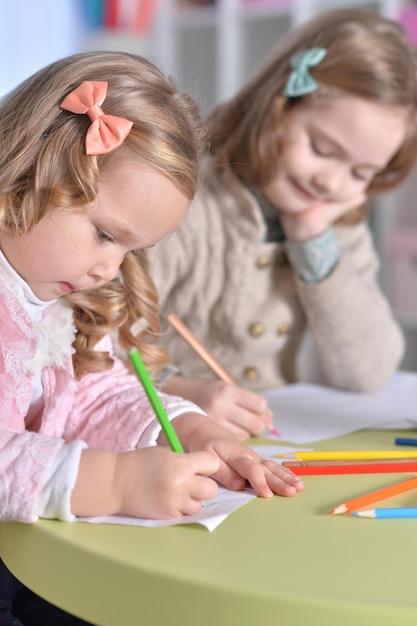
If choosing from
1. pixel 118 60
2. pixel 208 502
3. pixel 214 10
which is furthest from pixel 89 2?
pixel 208 502

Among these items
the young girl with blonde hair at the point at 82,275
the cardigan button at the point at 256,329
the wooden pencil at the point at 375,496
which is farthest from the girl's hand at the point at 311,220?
the wooden pencil at the point at 375,496

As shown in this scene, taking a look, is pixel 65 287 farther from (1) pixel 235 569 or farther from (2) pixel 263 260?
(2) pixel 263 260

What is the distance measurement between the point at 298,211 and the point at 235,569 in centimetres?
77

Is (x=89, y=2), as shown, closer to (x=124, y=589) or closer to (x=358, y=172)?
(x=358, y=172)

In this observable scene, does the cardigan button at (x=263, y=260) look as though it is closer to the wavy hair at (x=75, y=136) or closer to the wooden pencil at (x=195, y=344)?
the wooden pencil at (x=195, y=344)

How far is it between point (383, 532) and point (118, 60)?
1.44 ft

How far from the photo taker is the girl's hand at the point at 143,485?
25.5 inches

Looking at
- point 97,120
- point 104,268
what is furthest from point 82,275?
point 97,120

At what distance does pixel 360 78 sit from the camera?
1.21m

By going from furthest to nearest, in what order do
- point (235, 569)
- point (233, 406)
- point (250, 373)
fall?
point (250, 373), point (233, 406), point (235, 569)

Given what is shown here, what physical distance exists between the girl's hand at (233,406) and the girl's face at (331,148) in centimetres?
39

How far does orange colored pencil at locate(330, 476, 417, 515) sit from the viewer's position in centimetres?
67

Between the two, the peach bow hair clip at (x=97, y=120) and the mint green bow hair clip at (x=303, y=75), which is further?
the mint green bow hair clip at (x=303, y=75)

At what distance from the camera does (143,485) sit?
65cm
